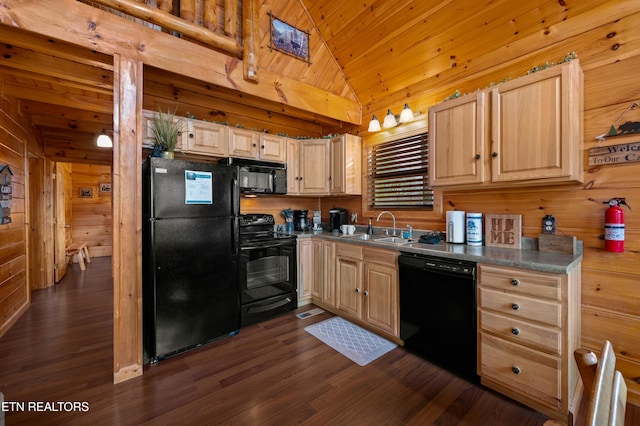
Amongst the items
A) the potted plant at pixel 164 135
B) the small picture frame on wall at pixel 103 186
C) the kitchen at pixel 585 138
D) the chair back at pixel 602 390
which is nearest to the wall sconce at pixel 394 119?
the kitchen at pixel 585 138

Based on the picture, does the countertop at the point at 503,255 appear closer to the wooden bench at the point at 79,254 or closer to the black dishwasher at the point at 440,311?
the black dishwasher at the point at 440,311

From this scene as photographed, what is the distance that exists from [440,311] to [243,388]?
1588 millimetres

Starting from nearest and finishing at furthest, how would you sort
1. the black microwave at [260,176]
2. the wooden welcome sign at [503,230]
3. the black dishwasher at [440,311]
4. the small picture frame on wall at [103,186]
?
the black dishwasher at [440,311] → the wooden welcome sign at [503,230] → the black microwave at [260,176] → the small picture frame on wall at [103,186]

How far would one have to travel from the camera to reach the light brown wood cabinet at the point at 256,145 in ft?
10.8

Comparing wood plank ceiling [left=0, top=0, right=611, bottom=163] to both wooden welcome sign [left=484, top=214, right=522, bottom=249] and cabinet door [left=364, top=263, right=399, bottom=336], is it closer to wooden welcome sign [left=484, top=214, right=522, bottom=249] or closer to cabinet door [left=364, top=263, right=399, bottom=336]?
wooden welcome sign [left=484, top=214, right=522, bottom=249]

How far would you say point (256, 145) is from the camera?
344cm

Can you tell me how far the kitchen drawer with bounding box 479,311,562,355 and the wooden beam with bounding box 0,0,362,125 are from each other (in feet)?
9.01

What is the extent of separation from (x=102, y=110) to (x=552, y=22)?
15.2 ft

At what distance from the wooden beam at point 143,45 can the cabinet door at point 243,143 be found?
0.59 m

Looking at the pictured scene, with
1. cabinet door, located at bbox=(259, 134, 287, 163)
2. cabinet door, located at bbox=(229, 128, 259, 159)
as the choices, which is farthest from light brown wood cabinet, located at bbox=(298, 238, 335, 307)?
cabinet door, located at bbox=(229, 128, 259, 159)

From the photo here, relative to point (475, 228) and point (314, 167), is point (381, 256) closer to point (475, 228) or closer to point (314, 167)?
point (475, 228)

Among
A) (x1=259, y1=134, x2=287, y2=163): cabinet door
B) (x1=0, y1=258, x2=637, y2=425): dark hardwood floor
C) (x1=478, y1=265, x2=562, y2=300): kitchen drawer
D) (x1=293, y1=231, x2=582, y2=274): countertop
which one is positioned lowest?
(x1=0, y1=258, x2=637, y2=425): dark hardwood floor

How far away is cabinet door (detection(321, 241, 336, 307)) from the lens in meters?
3.20

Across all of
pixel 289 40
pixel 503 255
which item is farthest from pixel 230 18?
pixel 503 255
